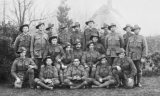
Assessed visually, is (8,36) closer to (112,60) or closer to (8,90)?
(8,90)

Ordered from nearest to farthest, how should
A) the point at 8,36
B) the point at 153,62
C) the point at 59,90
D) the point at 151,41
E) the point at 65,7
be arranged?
the point at 59,90 < the point at 8,36 < the point at 153,62 < the point at 151,41 < the point at 65,7

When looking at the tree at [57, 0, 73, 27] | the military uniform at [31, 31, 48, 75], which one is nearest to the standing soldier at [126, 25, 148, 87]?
the military uniform at [31, 31, 48, 75]

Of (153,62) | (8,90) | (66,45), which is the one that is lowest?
(8,90)

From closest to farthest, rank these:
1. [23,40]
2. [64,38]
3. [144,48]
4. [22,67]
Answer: [22,67] → [144,48] → [23,40] → [64,38]

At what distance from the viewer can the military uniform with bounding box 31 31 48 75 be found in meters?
8.37

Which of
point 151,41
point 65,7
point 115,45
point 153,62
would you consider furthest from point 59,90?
point 65,7

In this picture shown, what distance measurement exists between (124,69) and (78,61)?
161 centimetres

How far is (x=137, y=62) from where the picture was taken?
8.18m

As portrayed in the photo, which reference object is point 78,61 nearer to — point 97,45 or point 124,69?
point 97,45

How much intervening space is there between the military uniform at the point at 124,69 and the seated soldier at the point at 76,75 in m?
1.06

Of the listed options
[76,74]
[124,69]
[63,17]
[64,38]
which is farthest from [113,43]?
[63,17]

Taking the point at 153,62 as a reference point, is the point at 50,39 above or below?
above

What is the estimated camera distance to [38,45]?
841 cm

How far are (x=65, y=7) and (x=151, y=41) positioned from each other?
33.7 ft
